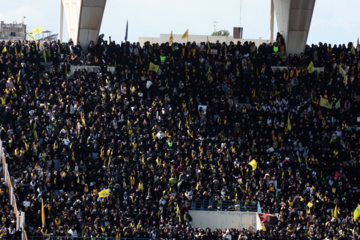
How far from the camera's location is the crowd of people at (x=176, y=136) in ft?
126

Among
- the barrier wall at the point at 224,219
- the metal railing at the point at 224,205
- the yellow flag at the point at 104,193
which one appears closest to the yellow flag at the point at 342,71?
the metal railing at the point at 224,205

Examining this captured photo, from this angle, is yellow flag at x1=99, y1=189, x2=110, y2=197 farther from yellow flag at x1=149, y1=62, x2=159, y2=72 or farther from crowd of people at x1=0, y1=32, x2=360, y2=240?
yellow flag at x1=149, y1=62, x2=159, y2=72

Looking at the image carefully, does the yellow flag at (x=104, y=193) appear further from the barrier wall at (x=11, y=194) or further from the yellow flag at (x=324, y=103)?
the yellow flag at (x=324, y=103)

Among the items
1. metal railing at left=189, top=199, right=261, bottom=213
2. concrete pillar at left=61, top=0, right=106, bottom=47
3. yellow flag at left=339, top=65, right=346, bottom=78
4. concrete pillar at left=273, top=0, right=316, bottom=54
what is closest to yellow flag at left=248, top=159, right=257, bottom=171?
metal railing at left=189, top=199, right=261, bottom=213

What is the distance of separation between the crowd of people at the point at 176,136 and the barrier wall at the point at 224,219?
28.1 inches

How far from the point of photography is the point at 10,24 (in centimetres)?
9175

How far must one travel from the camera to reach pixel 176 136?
142 feet

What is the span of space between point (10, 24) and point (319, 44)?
47.6 metres

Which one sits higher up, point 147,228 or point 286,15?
point 286,15

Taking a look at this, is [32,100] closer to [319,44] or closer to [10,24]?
[319,44]

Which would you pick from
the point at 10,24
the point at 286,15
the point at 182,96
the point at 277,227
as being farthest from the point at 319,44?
the point at 10,24

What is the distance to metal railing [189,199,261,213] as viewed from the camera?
133 ft

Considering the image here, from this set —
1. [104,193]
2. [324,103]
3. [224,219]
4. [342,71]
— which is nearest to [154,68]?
[324,103]

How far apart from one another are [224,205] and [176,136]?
4248mm
